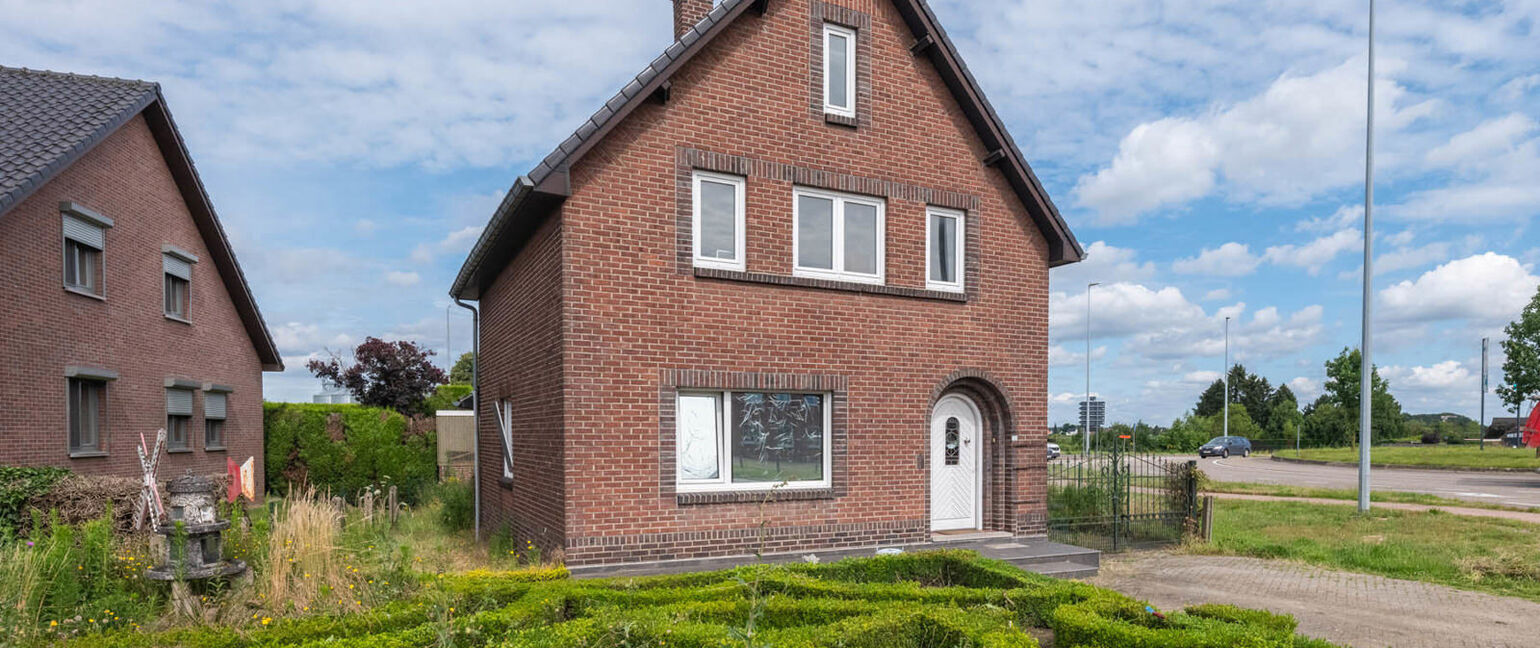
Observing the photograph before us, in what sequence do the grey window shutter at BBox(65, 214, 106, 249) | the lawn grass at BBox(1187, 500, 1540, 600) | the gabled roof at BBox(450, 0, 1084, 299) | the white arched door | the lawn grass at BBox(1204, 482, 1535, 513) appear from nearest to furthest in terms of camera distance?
the gabled roof at BBox(450, 0, 1084, 299) < the lawn grass at BBox(1187, 500, 1540, 600) < the white arched door < the grey window shutter at BBox(65, 214, 106, 249) < the lawn grass at BBox(1204, 482, 1535, 513)

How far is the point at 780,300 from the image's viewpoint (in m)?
10.6

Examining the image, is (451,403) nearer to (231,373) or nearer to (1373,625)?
(231,373)

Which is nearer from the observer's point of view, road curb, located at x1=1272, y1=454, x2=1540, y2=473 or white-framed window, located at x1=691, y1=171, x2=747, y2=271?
white-framed window, located at x1=691, y1=171, x2=747, y2=271

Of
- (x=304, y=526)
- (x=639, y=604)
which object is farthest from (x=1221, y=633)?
(x=304, y=526)

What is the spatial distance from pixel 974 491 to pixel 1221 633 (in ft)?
20.0

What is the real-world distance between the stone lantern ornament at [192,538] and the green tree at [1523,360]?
44563 millimetres

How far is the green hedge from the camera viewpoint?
70.9ft

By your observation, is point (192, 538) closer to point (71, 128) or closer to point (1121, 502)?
point (71, 128)

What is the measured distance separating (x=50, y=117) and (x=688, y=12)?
11.2 m

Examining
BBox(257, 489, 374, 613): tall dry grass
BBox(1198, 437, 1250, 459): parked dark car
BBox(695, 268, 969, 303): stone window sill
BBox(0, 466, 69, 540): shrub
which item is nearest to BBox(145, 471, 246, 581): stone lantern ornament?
BBox(257, 489, 374, 613): tall dry grass

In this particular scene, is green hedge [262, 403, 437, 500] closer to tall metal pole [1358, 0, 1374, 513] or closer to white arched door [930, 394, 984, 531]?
white arched door [930, 394, 984, 531]

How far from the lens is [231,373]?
68.3 feet

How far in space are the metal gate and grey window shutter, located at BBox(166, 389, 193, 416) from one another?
1744 cm

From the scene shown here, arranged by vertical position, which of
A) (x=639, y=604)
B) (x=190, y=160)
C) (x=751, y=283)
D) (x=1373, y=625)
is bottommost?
(x=1373, y=625)
